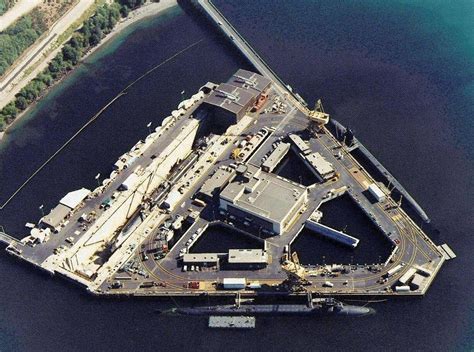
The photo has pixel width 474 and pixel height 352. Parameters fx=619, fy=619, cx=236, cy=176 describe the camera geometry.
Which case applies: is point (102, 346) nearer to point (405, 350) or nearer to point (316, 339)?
point (316, 339)

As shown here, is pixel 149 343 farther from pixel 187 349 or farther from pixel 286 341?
pixel 286 341

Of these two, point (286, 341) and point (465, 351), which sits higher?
point (465, 351)

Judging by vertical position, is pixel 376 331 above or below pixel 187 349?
above

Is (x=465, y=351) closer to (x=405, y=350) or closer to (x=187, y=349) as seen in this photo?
(x=405, y=350)

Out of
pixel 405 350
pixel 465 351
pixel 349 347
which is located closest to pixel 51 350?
pixel 349 347

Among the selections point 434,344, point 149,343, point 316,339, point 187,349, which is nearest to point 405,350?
point 434,344

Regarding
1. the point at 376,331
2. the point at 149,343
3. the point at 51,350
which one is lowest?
the point at 51,350

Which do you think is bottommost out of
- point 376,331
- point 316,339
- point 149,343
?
point 149,343

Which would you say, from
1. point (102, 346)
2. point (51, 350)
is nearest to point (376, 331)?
point (102, 346)
